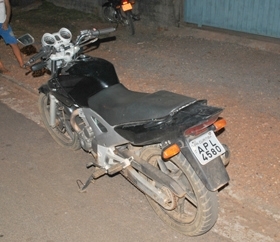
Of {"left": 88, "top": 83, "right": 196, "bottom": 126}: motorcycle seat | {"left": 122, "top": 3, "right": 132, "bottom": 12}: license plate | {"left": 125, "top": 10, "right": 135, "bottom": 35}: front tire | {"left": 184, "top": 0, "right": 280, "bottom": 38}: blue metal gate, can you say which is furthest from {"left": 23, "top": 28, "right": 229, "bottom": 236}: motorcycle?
{"left": 122, "top": 3, "right": 132, "bottom": 12}: license plate

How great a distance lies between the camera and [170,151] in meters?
3.64

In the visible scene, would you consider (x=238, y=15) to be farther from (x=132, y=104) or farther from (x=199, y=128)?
(x=199, y=128)

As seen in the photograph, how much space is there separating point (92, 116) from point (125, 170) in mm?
658

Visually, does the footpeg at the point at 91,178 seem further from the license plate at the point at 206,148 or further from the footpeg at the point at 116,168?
the license plate at the point at 206,148

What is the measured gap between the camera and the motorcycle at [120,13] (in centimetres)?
1024

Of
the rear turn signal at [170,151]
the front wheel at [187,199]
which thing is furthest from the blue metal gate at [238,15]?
the rear turn signal at [170,151]

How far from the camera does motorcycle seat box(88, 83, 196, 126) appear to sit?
149 inches

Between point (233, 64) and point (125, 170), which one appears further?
point (233, 64)

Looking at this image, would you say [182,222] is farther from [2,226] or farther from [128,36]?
[128,36]

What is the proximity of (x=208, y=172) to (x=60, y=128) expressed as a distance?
2.67 m

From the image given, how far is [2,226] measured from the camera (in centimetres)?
452

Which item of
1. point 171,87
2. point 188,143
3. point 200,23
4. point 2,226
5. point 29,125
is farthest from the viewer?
point 200,23

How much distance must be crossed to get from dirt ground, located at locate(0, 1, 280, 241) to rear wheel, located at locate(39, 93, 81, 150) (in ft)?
6.23

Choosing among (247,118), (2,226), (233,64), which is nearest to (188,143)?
(2,226)
